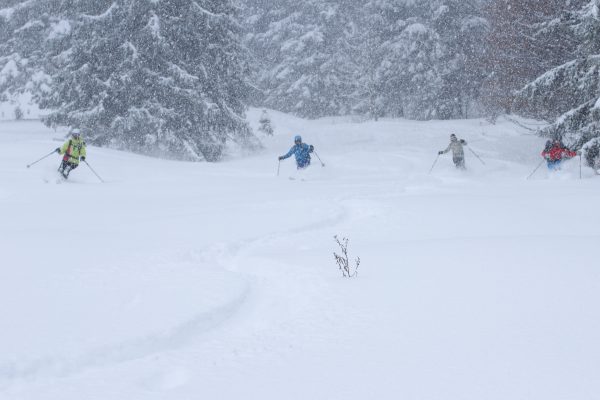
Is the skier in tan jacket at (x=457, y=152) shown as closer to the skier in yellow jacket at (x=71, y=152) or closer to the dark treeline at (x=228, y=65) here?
the dark treeline at (x=228, y=65)

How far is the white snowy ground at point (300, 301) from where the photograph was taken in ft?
10.1

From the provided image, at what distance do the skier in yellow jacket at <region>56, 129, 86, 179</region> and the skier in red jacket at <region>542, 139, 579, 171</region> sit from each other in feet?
42.3

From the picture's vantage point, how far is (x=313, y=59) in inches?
1427

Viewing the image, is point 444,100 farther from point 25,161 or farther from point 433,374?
point 433,374

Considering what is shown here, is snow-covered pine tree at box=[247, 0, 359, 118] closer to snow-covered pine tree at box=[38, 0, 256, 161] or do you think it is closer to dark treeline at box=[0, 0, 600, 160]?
dark treeline at box=[0, 0, 600, 160]

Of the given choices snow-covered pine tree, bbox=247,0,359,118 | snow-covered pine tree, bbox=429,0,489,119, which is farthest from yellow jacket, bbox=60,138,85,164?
A: snow-covered pine tree, bbox=247,0,359,118

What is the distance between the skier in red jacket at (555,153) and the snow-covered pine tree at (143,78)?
479 inches

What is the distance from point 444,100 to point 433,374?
3144 centimetres

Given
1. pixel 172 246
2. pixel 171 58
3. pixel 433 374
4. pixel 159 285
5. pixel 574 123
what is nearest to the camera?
pixel 433 374

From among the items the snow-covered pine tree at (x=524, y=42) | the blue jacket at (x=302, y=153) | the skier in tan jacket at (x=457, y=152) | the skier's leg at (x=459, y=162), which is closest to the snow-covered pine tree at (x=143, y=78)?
the blue jacket at (x=302, y=153)

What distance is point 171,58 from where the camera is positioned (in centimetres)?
2214

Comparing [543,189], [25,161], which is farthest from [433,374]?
[25,161]

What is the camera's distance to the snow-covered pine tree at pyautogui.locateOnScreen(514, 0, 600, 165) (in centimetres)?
1577

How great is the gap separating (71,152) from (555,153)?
1334 cm
